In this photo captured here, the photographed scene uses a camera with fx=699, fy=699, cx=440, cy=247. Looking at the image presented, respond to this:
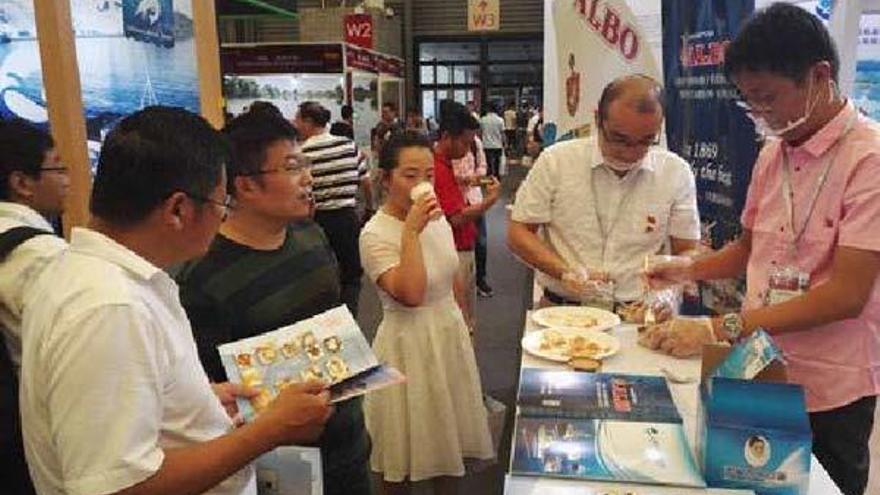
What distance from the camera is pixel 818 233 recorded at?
1.44 metres

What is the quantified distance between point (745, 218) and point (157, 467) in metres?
1.46

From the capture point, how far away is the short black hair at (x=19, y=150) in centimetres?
198

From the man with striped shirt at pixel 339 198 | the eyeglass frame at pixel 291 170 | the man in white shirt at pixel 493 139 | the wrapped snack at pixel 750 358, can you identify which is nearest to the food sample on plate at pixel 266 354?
the eyeglass frame at pixel 291 170

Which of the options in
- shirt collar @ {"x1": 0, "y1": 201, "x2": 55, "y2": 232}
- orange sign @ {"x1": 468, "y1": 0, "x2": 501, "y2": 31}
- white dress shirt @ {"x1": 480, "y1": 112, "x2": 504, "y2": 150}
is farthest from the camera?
white dress shirt @ {"x1": 480, "y1": 112, "x2": 504, "y2": 150}

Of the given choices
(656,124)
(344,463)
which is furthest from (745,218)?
(344,463)

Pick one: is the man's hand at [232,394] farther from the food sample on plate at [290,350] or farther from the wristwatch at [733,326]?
the wristwatch at [733,326]

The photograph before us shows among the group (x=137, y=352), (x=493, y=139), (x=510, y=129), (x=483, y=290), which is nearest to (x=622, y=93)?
(x=137, y=352)

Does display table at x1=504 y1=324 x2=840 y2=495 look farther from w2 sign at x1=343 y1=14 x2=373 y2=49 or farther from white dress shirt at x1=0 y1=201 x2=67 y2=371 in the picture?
w2 sign at x1=343 y1=14 x2=373 y2=49

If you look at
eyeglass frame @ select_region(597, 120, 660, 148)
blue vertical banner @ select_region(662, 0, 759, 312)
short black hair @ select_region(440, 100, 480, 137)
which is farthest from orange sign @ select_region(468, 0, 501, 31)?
eyeglass frame @ select_region(597, 120, 660, 148)

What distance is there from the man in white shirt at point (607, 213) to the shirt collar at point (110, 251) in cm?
140

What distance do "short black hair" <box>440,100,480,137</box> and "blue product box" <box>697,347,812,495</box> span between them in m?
3.31

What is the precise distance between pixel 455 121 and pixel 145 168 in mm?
3407

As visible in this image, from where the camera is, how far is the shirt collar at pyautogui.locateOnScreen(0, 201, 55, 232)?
1837mm

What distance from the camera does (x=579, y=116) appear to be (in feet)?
13.7
